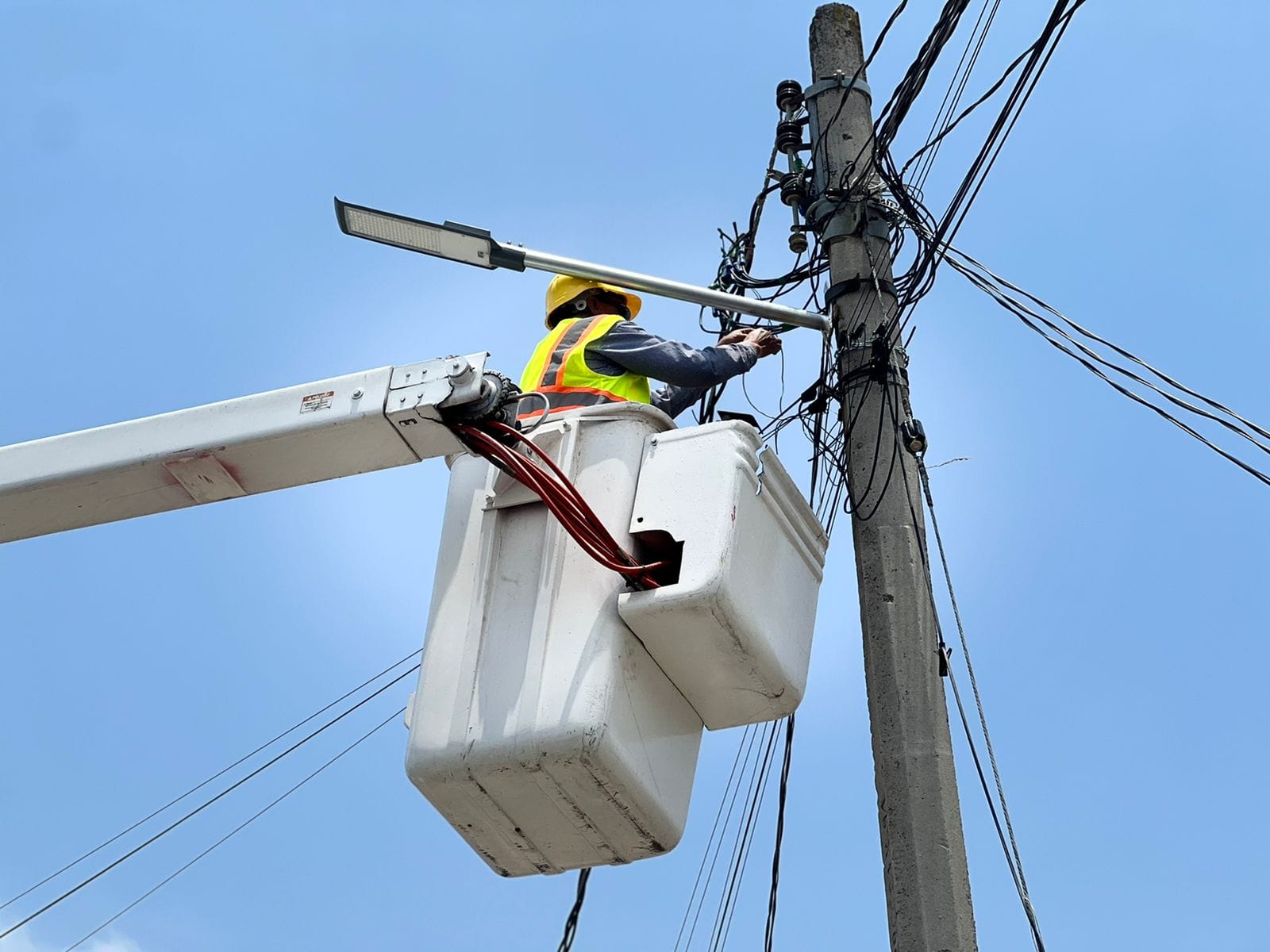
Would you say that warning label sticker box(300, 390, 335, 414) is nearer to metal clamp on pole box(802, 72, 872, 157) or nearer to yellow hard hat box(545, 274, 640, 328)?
yellow hard hat box(545, 274, 640, 328)

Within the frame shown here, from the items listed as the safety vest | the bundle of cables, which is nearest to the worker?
the safety vest

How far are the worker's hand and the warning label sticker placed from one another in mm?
1561

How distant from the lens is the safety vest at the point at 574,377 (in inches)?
191

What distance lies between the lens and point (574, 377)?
193 inches

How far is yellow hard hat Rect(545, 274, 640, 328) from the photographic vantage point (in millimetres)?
5352

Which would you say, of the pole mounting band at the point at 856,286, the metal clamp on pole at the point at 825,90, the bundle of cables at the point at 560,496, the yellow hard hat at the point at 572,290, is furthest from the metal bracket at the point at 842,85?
the bundle of cables at the point at 560,496

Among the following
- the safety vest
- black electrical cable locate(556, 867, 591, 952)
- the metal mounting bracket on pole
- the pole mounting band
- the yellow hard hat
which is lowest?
black electrical cable locate(556, 867, 591, 952)

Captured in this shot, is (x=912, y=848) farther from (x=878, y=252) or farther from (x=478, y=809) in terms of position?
(x=878, y=252)

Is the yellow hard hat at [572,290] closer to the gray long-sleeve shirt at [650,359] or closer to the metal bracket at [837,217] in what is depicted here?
the gray long-sleeve shirt at [650,359]

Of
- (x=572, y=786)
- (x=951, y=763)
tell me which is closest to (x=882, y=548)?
(x=951, y=763)

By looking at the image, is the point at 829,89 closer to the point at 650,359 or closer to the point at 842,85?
the point at 842,85

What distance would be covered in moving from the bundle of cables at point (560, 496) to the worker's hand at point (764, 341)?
1262 mm

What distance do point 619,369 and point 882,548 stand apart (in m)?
0.98

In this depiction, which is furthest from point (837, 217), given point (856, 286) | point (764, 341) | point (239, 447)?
point (239, 447)
